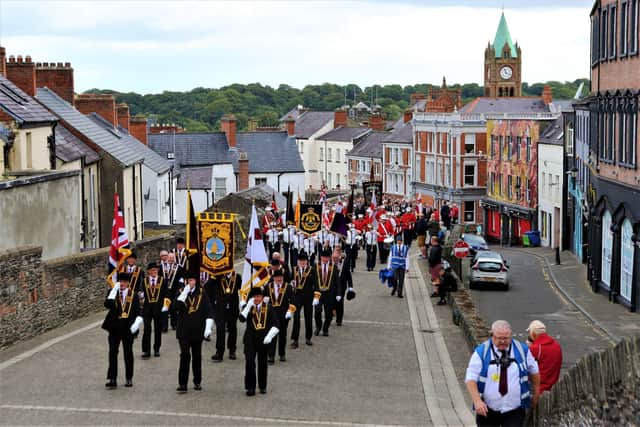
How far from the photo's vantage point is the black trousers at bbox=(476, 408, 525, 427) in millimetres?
10344

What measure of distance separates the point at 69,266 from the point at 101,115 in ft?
99.7

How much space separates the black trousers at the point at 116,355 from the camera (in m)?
16.0

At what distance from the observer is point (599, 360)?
8648 mm

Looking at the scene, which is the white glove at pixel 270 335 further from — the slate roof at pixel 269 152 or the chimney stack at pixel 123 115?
the slate roof at pixel 269 152

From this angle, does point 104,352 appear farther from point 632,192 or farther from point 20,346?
point 632,192

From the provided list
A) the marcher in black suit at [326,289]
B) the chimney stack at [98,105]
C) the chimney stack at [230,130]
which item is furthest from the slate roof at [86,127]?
the chimney stack at [230,130]

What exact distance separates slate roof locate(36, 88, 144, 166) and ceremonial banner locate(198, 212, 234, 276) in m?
20.9

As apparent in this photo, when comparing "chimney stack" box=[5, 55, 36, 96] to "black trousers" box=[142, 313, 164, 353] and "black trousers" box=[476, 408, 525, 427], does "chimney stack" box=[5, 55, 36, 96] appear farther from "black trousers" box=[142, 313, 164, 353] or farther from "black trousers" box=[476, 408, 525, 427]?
"black trousers" box=[476, 408, 525, 427]

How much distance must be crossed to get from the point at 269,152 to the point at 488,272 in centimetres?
4657

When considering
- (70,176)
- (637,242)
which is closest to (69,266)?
(70,176)

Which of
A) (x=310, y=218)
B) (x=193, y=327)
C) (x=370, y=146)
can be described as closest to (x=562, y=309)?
(x=310, y=218)

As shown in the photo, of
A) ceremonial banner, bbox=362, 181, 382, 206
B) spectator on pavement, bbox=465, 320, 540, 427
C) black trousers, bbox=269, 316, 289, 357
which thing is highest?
spectator on pavement, bbox=465, 320, 540, 427

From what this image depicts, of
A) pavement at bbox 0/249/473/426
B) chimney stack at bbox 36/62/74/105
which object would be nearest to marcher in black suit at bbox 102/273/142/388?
pavement at bbox 0/249/473/426

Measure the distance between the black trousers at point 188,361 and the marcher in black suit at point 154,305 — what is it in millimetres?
2771
